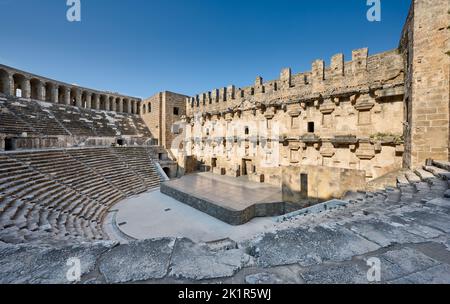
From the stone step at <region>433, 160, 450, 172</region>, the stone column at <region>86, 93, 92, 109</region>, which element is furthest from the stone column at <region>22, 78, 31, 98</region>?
the stone step at <region>433, 160, 450, 172</region>

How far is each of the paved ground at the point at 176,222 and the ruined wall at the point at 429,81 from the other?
646 cm

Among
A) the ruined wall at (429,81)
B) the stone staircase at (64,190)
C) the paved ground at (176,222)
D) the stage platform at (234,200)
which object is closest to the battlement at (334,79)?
the ruined wall at (429,81)

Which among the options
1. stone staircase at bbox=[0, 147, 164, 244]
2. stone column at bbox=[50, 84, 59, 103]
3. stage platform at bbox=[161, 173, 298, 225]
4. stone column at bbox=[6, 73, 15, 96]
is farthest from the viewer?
stone column at bbox=[50, 84, 59, 103]

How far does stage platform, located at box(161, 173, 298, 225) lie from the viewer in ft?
28.1

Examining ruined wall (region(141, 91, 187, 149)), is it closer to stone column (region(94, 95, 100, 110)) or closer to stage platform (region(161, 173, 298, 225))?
stone column (region(94, 95, 100, 110))

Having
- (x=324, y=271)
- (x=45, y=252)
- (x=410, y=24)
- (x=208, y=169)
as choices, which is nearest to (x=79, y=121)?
(x=208, y=169)

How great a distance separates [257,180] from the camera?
14.5 meters

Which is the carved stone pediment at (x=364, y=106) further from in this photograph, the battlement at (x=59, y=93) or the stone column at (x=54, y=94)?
the stone column at (x=54, y=94)

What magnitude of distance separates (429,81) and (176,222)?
38.4 ft

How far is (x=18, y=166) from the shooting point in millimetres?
9094

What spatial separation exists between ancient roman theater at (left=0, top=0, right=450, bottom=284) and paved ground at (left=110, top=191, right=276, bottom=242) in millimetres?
94
